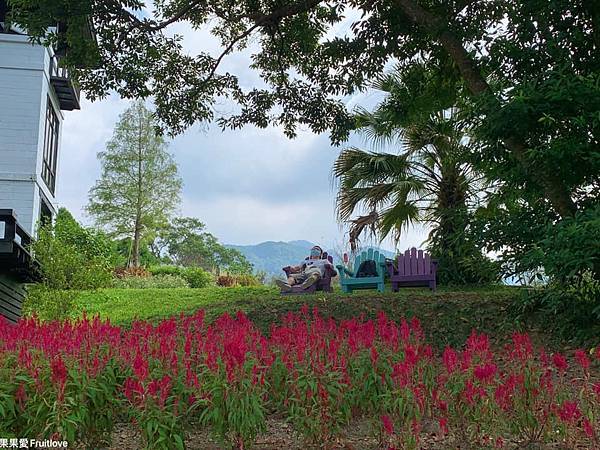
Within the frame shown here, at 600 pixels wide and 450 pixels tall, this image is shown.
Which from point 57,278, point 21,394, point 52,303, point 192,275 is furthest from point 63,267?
point 192,275

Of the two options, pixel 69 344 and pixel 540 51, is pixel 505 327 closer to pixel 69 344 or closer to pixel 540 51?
pixel 540 51

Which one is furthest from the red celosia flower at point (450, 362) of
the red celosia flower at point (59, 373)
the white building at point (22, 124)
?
the white building at point (22, 124)

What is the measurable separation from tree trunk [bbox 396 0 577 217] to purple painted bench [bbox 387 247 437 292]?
497cm

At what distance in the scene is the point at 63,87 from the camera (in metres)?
19.5

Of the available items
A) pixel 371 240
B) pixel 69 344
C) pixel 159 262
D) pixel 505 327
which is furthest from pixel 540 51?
pixel 159 262

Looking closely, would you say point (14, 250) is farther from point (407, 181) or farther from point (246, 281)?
point (246, 281)

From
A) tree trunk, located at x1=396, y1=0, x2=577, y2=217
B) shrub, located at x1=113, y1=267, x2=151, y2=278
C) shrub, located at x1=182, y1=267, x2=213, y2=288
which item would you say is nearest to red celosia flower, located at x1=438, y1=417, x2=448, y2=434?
tree trunk, located at x1=396, y1=0, x2=577, y2=217

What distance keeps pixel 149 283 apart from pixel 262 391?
55.9 ft

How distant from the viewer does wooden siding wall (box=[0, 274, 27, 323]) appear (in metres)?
10.3

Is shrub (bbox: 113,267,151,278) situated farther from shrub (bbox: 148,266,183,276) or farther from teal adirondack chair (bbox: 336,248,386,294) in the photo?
teal adirondack chair (bbox: 336,248,386,294)


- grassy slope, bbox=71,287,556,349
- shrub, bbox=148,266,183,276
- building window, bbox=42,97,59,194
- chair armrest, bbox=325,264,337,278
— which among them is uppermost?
building window, bbox=42,97,59,194

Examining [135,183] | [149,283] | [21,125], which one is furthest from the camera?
[135,183]

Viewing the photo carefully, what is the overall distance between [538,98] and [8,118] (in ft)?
48.4

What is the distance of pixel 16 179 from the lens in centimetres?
1662
